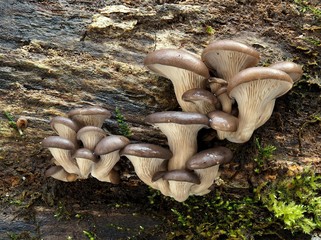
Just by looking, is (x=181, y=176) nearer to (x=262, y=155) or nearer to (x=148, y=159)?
(x=148, y=159)

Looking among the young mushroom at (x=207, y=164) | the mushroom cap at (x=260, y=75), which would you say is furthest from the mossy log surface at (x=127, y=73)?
the mushroom cap at (x=260, y=75)

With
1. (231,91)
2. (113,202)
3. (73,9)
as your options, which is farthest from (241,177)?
(73,9)

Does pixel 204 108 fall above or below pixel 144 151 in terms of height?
above

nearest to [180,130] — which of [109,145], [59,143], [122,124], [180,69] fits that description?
[180,69]

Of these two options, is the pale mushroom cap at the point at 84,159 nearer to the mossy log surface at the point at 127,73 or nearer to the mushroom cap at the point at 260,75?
the mossy log surface at the point at 127,73

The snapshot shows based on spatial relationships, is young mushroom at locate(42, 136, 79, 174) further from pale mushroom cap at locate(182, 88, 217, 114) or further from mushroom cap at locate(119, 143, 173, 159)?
pale mushroom cap at locate(182, 88, 217, 114)

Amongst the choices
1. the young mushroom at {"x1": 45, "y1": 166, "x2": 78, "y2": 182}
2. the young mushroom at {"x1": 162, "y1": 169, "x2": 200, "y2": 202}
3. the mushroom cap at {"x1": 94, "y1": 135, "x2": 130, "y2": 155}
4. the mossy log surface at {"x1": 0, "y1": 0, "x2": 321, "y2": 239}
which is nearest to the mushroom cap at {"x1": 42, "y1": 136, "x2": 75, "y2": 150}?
the mushroom cap at {"x1": 94, "y1": 135, "x2": 130, "y2": 155}

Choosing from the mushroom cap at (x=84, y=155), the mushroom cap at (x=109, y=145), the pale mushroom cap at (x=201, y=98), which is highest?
the pale mushroom cap at (x=201, y=98)
